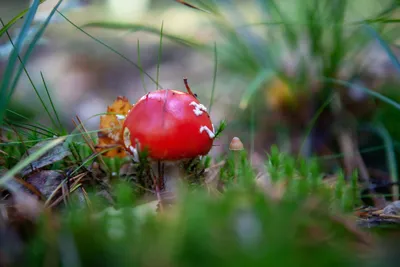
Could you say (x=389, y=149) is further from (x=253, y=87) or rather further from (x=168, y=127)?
(x=168, y=127)

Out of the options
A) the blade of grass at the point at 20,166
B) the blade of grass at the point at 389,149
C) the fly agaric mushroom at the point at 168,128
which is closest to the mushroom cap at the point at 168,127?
the fly agaric mushroom at the point at 168,128

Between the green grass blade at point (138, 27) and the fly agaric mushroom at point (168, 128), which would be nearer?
the fly agaric mushroom at point (168, 128)

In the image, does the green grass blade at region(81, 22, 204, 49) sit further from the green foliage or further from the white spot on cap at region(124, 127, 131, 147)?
the green foliage

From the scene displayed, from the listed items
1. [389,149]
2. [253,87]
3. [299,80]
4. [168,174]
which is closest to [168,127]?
[168,174]

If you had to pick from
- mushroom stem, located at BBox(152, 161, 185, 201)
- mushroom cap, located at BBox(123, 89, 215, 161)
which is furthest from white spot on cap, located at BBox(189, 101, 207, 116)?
mushroom stem, located at BBox(152, 161, 185, 201)

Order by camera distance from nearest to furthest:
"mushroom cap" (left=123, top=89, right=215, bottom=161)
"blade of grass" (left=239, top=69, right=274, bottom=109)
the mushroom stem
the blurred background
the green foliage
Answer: the green foliage
"mushroom cap" (left=123, top=89, right=215, bottom=161)
the mushroom stem
"blade of grass" (left=239, top=69, right=274, bottom=109)
the blurred background

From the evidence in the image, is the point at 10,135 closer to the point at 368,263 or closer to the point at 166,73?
the point at 368,263

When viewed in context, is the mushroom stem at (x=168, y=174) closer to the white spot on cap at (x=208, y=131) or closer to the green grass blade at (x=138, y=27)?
the white spot on cap at (x=208, y=131)

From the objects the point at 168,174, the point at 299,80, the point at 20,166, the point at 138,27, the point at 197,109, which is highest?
the point at 138,27
